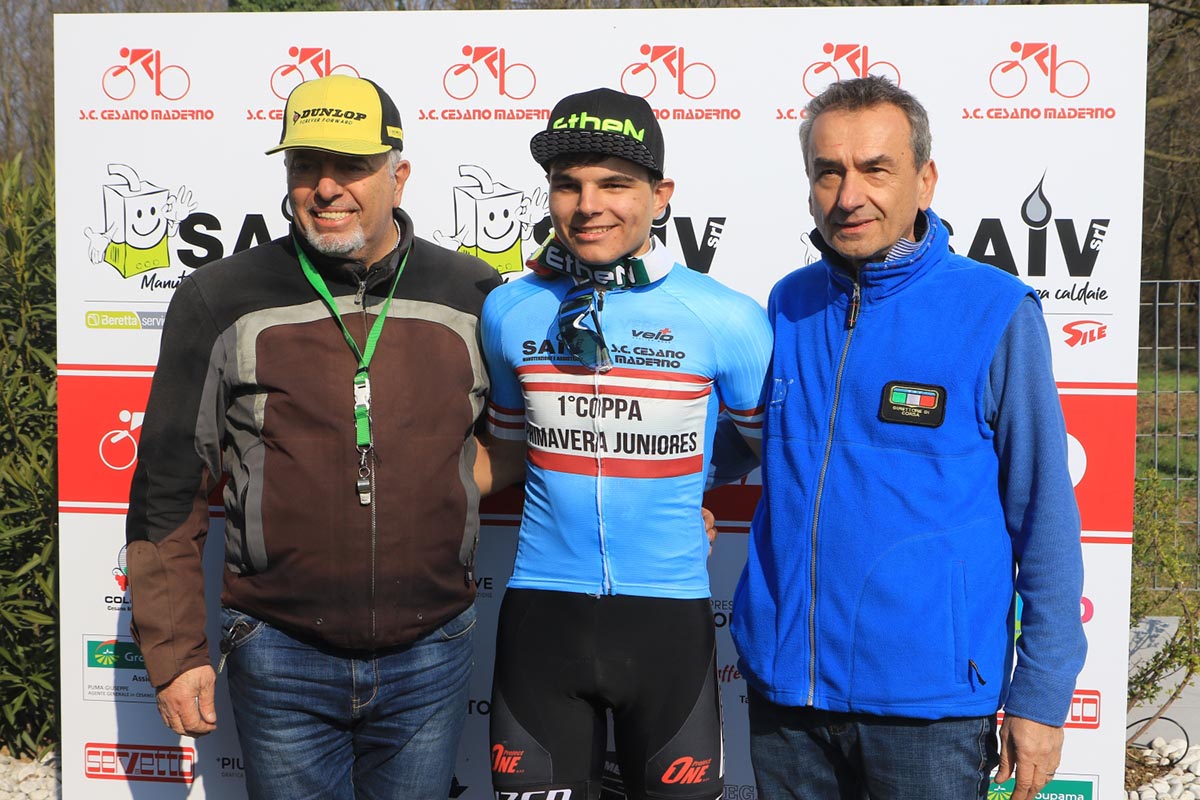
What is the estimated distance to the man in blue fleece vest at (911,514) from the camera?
202cm

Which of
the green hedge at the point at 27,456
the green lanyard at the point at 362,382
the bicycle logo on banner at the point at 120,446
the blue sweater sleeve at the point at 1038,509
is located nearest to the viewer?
the blue sweater sleeve at the point at 1038,509

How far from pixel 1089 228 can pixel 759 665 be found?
5.93 feet

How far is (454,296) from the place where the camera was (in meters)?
2.66

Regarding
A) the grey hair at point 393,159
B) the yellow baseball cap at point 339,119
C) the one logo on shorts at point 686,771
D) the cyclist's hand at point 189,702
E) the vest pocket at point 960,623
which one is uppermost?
the yellow baseball cap at point 339,119

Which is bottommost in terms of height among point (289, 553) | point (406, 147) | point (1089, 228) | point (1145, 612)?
point (1145, 612)

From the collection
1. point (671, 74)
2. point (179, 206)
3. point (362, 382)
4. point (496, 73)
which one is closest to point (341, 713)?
point (362, 382)

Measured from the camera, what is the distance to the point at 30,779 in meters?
4.07

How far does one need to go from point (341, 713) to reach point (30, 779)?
2317 millimetres

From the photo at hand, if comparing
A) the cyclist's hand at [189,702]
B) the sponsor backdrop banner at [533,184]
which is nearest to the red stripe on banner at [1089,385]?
the sponsor backdrop banner at [533,184]

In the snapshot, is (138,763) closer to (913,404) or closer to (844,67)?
(913,404)

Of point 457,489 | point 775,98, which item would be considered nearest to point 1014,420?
point 457,489

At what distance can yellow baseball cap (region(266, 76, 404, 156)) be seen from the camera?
2.42 metres

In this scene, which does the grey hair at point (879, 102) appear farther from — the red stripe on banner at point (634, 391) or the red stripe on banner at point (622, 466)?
the red stripe on banner at point (622, 466)

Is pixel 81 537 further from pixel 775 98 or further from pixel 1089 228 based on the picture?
pixel 1089 228
